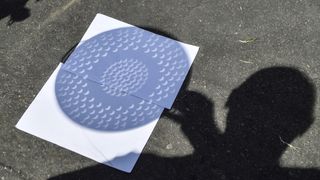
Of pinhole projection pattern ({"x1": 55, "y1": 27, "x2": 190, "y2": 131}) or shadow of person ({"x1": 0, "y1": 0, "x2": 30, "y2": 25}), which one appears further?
shadow of person ({"x1": 0, "y1": 0, "x2": 30, "y2": 25})

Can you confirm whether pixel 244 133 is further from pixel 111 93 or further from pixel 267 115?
pixel 111 93

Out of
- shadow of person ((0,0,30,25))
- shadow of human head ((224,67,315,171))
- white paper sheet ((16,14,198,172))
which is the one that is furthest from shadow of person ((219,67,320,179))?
shadow of person ((0,0,30,25))

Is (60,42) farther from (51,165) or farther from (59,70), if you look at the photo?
(51,165)

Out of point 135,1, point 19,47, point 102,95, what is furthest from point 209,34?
point 19,47

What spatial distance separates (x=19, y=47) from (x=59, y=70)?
0.76 ft

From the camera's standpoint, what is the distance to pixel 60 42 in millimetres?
1996

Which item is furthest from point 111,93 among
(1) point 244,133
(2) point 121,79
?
(1) point 244,133

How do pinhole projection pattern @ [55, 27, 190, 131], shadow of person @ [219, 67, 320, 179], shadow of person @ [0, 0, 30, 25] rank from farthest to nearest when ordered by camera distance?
shadow of person @ [0, 0, 30, 25] < pinhole projection pattern @ [55, 27, 190, 131] < shadow of person @ [219, 67, 320, 179]

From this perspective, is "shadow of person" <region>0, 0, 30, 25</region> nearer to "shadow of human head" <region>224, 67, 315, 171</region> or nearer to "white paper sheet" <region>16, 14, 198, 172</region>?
"white paper sheet" <region>16, 14, 198, 172</region>

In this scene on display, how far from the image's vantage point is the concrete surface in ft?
5.52

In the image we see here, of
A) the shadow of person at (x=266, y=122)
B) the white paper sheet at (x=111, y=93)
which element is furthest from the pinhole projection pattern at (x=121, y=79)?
the shadow of person at (x=266, y=122)

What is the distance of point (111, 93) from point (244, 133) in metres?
0.57

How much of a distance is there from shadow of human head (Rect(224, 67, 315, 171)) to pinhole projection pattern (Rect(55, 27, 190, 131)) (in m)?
0.28

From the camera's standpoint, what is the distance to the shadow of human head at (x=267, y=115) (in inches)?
66.4
